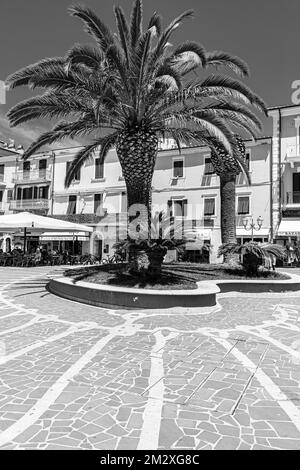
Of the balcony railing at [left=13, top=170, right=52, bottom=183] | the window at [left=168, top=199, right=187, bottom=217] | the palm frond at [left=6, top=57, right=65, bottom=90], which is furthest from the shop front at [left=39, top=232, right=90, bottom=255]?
the palm frond at [left=6, top=57, right=65, bottom=90]

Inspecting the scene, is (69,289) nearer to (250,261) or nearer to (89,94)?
(89,94)

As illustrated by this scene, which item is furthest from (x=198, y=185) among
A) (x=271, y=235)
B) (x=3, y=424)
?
(x=3, y=424)

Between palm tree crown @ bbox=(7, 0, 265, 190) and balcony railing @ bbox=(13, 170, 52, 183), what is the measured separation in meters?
27.9

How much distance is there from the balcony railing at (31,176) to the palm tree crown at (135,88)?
91.4 feet

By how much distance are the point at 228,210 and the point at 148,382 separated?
42.1 feet

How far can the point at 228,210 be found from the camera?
16312mm

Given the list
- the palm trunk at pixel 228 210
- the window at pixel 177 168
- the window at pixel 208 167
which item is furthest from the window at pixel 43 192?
Answer: the palm trunk at pixel 228 210

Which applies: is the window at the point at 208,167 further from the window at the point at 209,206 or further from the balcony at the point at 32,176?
the balcony at the point at 32,176

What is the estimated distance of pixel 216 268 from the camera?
14758 millimetres

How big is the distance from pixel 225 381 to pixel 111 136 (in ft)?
34.6

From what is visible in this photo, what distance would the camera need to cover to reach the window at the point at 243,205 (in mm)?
29675

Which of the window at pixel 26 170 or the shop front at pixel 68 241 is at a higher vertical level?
the window at pixel 26 170

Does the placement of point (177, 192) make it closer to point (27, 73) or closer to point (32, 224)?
point (32, 224)

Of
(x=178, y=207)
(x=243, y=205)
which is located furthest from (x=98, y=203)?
(x=243, y=205)
